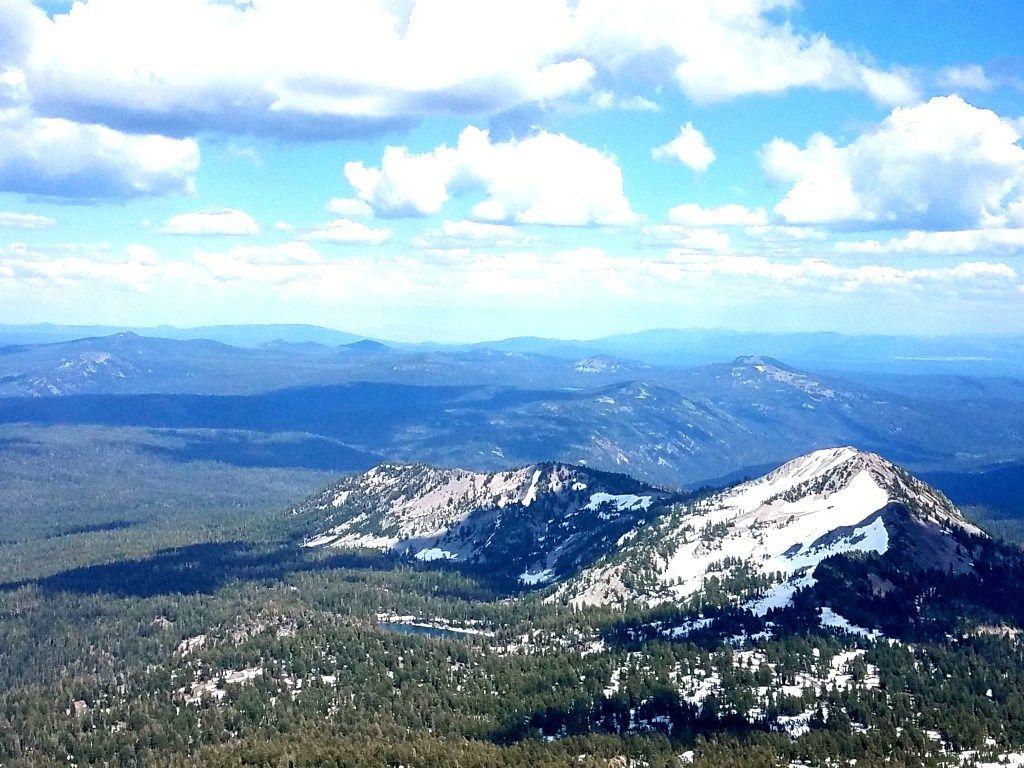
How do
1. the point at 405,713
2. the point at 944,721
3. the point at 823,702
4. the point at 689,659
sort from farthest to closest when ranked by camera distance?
the point at 689,659 < the point at 405,713 < the point at 823,702 < the point at 944,721

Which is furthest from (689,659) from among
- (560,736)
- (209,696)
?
(209,696)

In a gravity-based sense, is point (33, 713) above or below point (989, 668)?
below

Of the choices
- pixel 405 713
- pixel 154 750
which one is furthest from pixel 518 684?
pixel 154 750

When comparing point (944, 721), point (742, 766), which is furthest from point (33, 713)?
point (944, 721)

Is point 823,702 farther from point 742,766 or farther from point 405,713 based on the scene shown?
point 405,713

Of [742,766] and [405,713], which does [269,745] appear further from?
[742,766]

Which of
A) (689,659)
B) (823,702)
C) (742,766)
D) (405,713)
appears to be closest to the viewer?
(742,766)

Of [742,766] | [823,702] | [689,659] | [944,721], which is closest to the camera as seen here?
[742,766]

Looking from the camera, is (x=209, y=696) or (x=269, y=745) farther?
(x=209, y=696)

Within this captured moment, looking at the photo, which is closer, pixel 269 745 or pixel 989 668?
pixel 269 745
